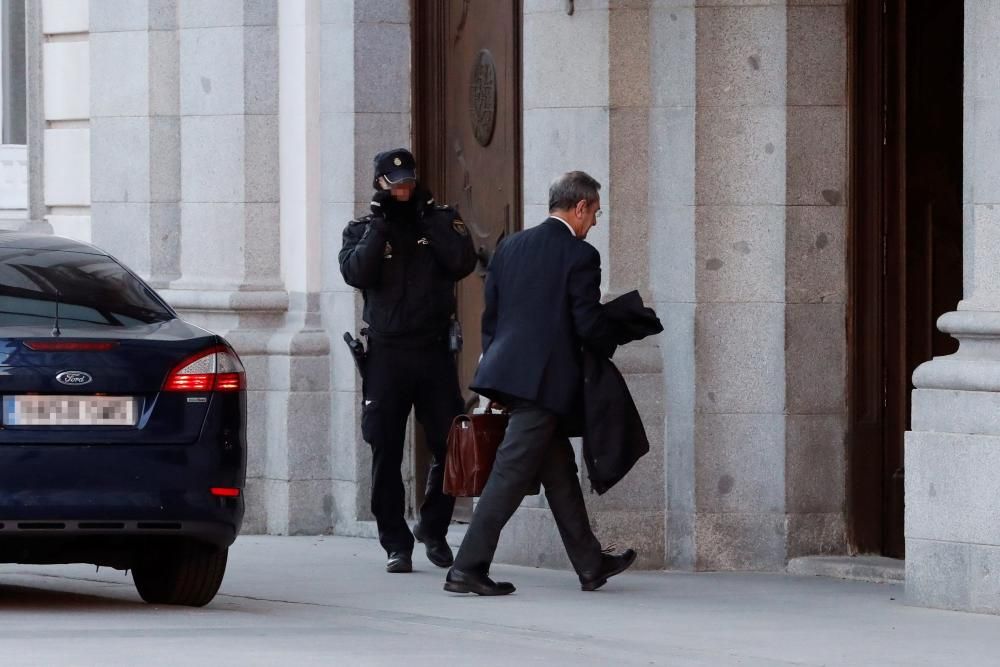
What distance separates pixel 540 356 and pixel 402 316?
3.85 feet

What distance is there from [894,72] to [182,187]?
446 centimetres

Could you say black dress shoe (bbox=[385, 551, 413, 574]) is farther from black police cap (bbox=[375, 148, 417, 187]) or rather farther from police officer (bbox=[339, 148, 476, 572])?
black police cap (bbox=[375, 148, 417, 187])

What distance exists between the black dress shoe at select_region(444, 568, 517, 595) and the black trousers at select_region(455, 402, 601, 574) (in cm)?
3

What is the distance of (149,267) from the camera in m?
14.1

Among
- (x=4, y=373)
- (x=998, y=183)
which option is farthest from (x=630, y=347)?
(x=4, y=373)

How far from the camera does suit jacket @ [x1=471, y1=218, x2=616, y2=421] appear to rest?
383 inches

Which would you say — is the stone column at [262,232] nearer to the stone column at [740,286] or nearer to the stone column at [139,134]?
the stone column at [139,134]

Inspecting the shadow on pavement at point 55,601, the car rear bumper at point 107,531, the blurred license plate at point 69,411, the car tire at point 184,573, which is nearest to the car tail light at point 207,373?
the blurred license plate at point 69,411

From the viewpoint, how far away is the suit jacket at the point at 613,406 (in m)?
9.76

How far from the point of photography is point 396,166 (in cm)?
1070

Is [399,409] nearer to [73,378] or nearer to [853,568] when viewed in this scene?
[853,568]

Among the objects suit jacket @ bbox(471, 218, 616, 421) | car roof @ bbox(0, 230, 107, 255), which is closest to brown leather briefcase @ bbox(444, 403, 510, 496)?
suit jacket @ bbox(471, 218, 616, 421)

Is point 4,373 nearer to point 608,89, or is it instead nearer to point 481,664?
point 481,664

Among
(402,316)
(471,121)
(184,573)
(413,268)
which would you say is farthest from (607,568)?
(471,121)
